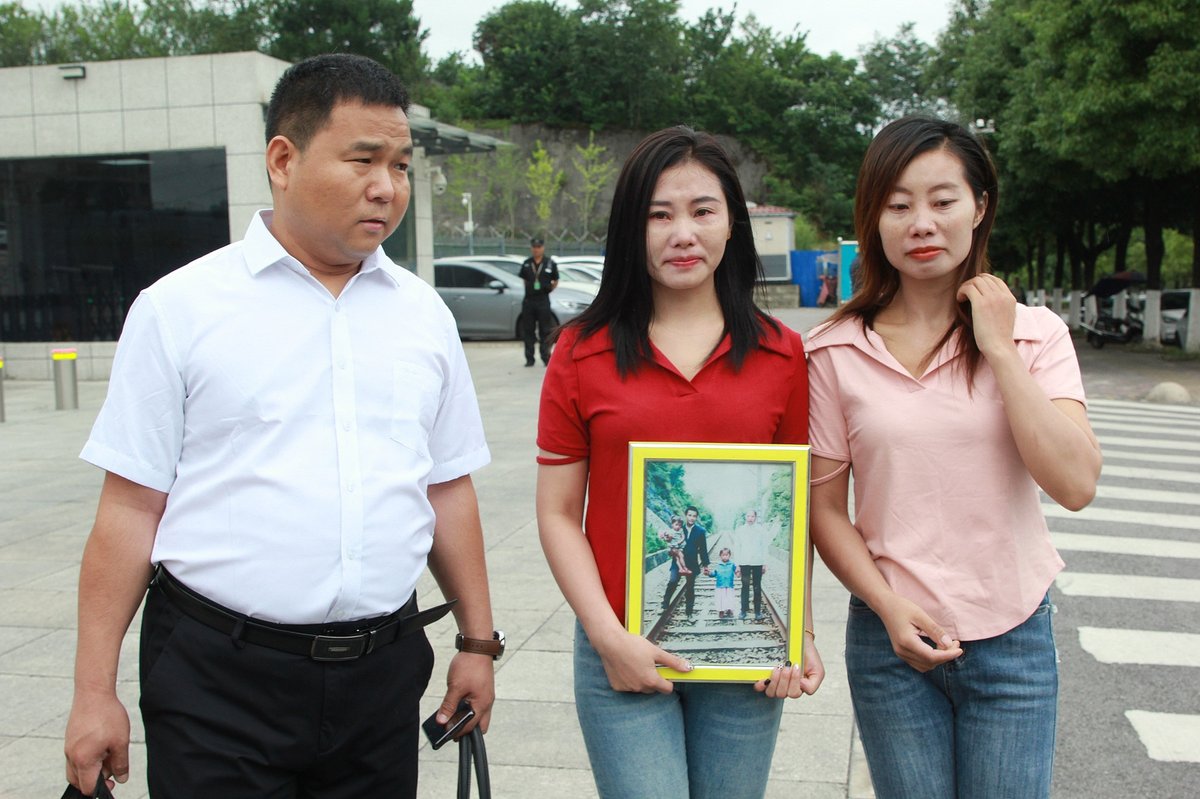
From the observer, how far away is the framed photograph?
6.84 feet

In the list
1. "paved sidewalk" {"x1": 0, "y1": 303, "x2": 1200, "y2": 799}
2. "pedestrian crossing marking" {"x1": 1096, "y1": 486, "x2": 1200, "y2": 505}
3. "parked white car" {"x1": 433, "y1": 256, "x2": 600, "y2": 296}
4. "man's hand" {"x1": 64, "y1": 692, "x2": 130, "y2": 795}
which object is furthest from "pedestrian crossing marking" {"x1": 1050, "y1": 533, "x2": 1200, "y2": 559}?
"parked white car" {"x1": 433, "y1": 256, "x2": 600, "y2": 296}

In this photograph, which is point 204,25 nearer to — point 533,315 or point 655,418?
point 533,315

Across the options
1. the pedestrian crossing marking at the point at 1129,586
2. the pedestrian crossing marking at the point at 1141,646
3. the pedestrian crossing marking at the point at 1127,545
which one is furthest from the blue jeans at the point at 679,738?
the pedestrian crossing marking at the point at 1127,545

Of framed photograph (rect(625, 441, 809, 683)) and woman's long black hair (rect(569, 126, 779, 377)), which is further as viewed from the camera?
woman's long black hair (rect(569, 126, 779, 377))

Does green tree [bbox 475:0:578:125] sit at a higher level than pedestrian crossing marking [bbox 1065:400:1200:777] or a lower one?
higher

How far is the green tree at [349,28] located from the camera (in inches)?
2103

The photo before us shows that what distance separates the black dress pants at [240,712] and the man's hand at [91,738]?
0.19 feet

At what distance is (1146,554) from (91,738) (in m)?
6.51

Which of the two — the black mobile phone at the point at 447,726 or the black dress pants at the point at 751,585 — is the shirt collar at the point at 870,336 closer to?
the black dress pants at the point at 751,585

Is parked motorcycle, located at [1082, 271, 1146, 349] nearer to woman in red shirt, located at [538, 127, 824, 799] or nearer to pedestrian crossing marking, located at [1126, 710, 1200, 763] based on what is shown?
pedestrian crossing marking, located at [1126, 710, 1200, 763]

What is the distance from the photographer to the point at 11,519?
25.1ft

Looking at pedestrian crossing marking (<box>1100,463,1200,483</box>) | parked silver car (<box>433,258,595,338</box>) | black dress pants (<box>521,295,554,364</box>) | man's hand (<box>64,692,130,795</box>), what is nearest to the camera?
man's hand (<box>64,692,130,795</box>)

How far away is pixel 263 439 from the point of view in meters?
2.09

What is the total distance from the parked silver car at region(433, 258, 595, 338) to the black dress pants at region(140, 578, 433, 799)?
20.1 meters
